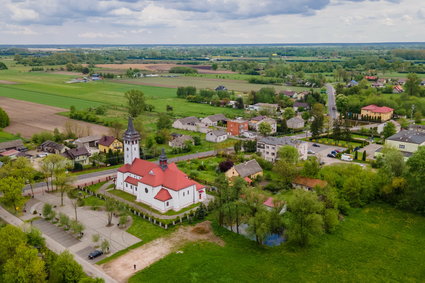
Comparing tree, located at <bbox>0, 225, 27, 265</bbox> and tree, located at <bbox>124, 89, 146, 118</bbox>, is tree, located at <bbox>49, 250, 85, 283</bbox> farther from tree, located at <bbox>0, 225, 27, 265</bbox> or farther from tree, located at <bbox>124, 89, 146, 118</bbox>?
tree, located at <bbox>124, 89, 146, 118</bbox>

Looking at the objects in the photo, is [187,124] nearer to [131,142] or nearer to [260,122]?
[260,122]

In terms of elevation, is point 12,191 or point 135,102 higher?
point 135,102

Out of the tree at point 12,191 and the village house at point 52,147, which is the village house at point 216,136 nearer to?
the village house at point 52,147

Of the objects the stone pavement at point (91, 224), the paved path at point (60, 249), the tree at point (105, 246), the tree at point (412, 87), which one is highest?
the tree at point (412, 87)

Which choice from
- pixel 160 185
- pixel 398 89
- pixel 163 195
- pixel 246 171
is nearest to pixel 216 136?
pixel 246 171

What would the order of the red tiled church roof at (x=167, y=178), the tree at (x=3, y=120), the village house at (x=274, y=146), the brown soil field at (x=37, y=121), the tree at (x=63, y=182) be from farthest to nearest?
the tree at (x=3, y=120)
the brown soil field at (x=37, y=121)
the village house at (x=274, y=146)
the tree at (x=63, y=182)
the red tiled church roof at (x=167, y=178)

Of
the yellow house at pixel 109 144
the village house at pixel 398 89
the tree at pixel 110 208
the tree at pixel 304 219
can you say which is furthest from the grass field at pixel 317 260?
the village house at pixel 398 89

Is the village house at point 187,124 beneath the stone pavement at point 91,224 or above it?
above

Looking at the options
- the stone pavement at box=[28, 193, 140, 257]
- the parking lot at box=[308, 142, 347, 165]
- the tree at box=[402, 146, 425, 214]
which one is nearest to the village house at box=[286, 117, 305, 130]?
the parking lot at box=[308, 142, 347, 165]
